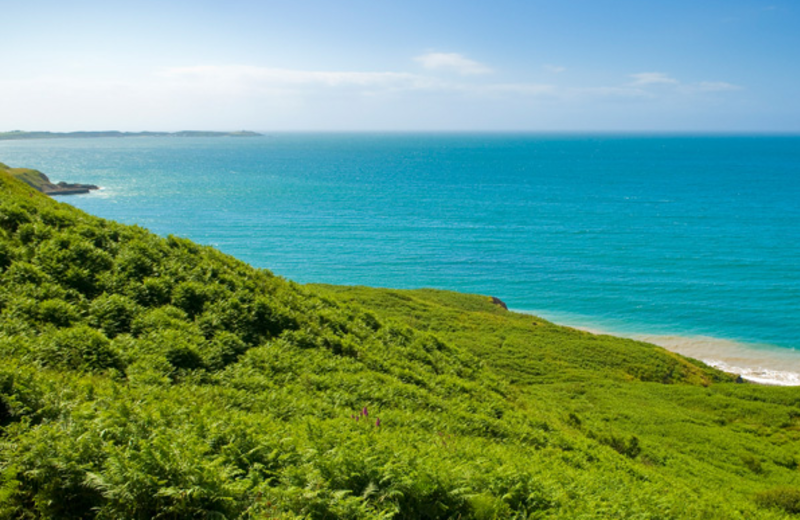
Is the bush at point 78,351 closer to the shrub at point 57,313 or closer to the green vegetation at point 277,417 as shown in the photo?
the green vegetation at point 277,417

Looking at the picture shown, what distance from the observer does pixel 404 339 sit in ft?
75.6

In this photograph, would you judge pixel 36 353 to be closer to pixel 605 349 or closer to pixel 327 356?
pixel 327 356

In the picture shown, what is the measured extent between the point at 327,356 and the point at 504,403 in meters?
7.95

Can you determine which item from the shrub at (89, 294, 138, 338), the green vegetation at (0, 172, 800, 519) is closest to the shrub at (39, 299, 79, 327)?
the green vegetation at (0, 172, 800, 519)

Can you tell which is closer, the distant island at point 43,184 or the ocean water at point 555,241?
the ocean water at point 555,241

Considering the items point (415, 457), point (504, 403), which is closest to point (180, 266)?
point (415, 457)

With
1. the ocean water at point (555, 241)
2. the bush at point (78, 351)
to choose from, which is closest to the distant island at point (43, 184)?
the ocean water at point (555, 241)

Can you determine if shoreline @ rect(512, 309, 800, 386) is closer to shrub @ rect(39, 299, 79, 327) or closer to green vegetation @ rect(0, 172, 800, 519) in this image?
green vegetation @ rect(0, 172, 800, 519)

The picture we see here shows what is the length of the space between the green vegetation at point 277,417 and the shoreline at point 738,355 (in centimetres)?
1565

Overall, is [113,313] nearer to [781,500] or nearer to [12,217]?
[12,217]

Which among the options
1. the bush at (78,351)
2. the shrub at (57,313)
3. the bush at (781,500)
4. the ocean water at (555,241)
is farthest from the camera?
the ocean water at (555,241)

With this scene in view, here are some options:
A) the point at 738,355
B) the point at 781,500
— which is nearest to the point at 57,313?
the point at 781,500

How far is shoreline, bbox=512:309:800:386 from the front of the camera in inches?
1716

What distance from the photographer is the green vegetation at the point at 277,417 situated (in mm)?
6531
